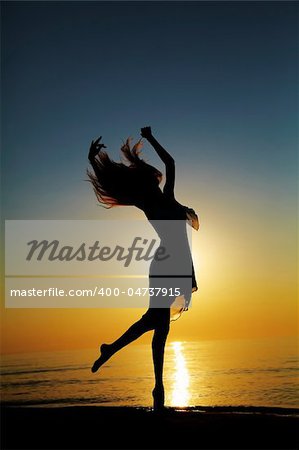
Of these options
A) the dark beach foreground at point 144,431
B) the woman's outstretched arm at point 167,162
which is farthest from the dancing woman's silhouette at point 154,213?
the dark beach foreground at point 144,431

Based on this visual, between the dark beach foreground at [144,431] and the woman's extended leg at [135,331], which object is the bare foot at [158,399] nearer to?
the dark beach foreground at [144,431]

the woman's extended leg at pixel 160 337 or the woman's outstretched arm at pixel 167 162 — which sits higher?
the woman's outstretched arm at pixel 167 162

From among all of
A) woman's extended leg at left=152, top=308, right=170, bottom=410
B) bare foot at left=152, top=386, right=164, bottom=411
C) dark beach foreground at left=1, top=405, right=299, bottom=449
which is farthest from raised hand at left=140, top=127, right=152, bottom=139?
Answer: dark beach foreground at left=1, top=405, right=299, bottom=449

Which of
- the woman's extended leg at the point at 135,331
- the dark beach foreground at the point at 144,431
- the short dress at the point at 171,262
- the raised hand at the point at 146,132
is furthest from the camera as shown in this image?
the raised hand at the point at 146,132

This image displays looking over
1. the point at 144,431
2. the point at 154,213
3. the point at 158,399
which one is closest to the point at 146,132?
the point at 154,213

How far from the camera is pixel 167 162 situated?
19.3ft

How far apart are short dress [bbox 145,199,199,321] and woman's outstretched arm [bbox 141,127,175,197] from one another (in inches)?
6.0

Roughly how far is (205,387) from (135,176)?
1683 centimetres

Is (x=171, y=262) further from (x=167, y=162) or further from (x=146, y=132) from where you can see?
(x=146, y=132)

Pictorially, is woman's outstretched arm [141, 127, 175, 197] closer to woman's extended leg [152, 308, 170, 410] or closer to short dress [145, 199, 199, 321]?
short dress [145, 199, 199, 321]

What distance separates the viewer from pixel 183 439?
4.38 m

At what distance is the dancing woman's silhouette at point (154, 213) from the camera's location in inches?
225

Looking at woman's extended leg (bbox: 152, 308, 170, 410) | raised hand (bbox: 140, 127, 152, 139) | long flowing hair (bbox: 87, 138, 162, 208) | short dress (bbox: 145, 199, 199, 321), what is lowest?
woman's extended leg (bbox: 152, 308, 170, 410)

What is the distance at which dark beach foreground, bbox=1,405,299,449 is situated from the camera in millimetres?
4238
